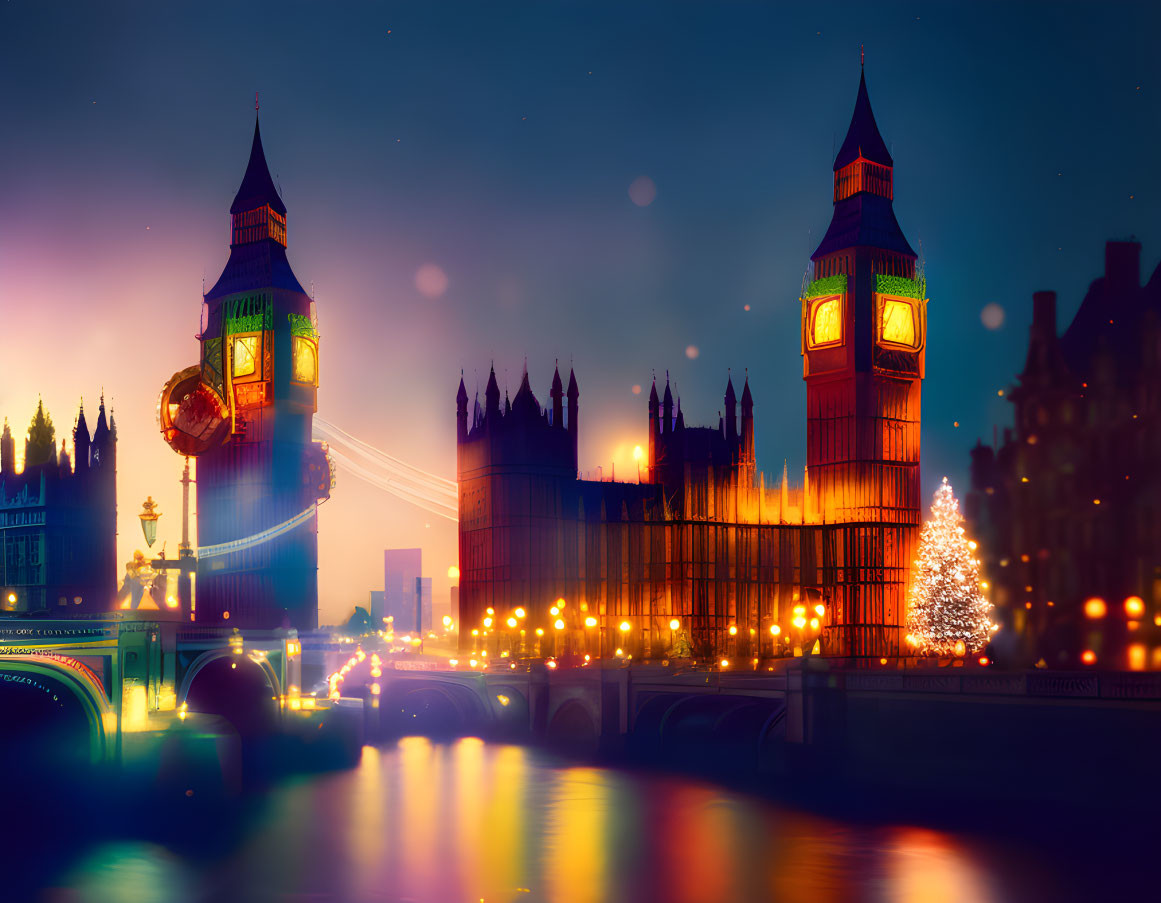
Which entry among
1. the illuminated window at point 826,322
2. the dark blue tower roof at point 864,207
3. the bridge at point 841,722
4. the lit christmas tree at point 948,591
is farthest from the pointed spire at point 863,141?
the bridge at point 841,722

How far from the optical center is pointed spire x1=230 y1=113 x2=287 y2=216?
114812 millimetres

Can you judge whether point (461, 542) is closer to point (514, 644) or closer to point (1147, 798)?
point (514, 644)

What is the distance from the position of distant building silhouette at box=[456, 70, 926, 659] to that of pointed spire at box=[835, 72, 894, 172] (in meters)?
0.10

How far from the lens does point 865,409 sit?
90500 millimetres

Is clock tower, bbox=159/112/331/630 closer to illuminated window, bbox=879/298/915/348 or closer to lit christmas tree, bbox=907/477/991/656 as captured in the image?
illuminated window, bbox=879/298/915/348

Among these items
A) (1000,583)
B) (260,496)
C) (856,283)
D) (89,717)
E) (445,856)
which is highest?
(856,283)

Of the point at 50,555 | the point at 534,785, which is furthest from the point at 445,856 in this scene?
the point at 50,555

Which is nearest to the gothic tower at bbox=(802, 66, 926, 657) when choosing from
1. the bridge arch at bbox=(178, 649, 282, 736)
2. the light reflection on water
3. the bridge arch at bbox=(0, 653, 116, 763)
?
the light reflection on water

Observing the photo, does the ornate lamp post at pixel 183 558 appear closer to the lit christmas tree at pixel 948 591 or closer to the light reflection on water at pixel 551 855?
the light reflection on water at pixel 551 855

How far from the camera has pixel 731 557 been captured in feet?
311

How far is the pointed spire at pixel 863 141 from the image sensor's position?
9494cm

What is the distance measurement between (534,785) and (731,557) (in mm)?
36540

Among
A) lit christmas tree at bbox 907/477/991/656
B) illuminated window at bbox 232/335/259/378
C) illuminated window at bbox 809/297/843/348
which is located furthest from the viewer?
illuminated window at bbox 232/335/259/378

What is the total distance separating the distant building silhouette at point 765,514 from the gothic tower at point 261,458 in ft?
59.8
